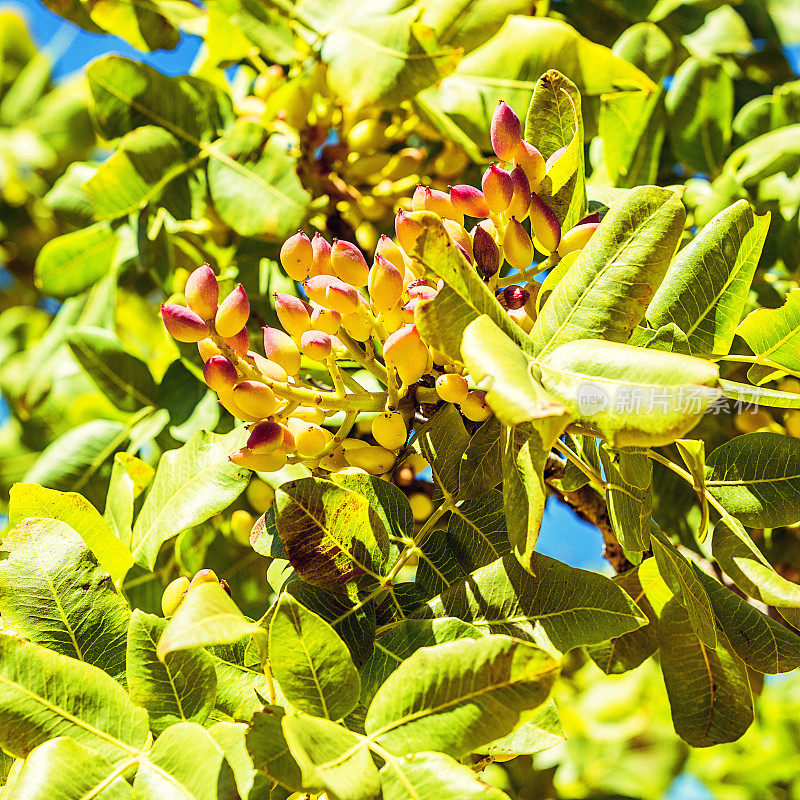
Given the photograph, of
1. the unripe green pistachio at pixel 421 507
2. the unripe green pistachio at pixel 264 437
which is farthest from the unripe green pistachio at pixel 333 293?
the unripe green pistachio at pixel 421 507

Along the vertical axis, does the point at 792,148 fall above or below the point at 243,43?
below

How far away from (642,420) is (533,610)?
19cm

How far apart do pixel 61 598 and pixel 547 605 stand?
0.36 meters

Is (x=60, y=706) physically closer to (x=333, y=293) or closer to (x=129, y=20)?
(x=333, y=293)

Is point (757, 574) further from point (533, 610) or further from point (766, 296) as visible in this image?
point (766, 296)

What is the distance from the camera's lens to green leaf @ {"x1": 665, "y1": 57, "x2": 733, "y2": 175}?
42.7 inches

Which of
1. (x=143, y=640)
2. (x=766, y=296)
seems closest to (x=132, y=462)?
(x=143, y=640)

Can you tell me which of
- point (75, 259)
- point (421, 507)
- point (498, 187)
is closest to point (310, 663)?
point (498, 187)

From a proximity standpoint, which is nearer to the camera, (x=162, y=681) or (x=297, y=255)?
(x=162, y=681)

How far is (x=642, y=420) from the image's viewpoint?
468mm

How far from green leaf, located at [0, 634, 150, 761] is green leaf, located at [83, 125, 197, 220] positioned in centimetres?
56

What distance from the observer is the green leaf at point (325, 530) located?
597 mm

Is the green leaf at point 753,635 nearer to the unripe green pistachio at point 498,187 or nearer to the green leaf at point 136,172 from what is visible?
the unripe green pistachio at point 498,187

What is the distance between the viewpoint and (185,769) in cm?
53
